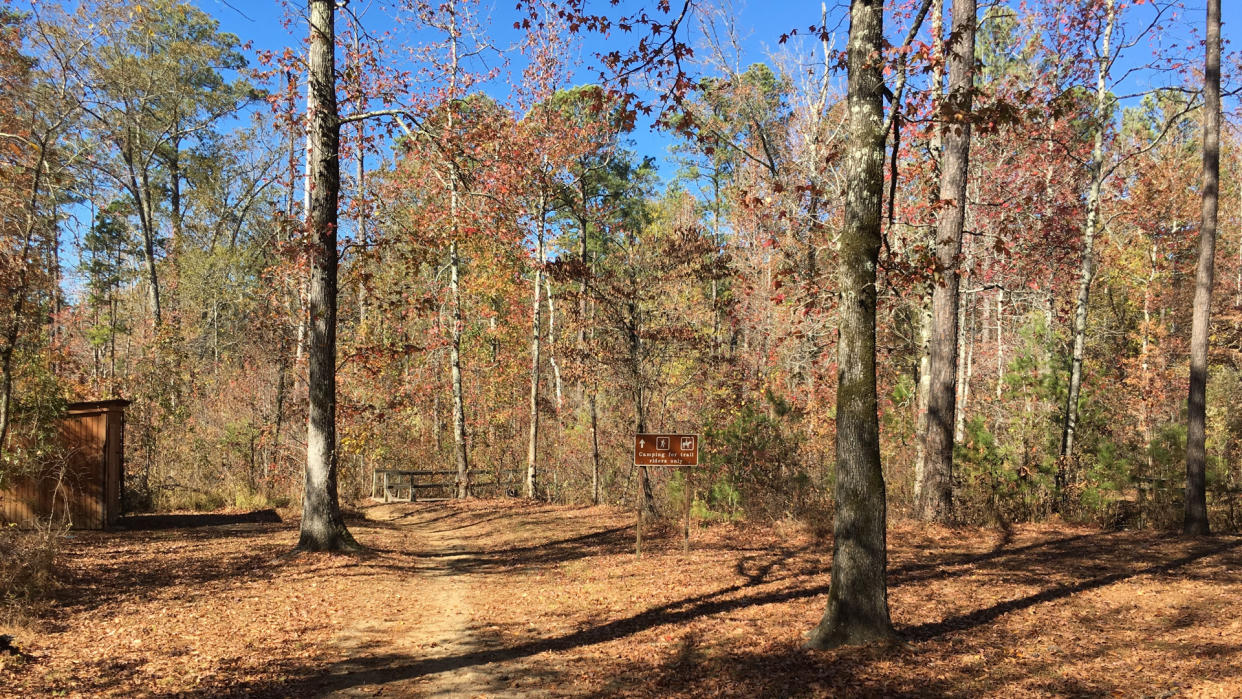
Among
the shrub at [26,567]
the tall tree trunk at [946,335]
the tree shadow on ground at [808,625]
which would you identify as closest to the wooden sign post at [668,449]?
the tree shadow on ground at [808,625]

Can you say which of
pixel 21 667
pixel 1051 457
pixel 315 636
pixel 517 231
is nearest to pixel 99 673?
pixel 21 667

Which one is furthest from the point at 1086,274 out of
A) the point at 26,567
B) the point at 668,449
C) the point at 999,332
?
the point at 26,567

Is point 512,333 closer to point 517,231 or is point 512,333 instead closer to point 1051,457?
point 517,231

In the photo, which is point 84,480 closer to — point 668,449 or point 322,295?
point 322,295

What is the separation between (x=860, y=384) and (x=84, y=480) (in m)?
13.4

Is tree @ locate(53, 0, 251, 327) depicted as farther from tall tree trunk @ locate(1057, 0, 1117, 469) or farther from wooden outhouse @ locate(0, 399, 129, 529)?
tall tree trunk @ locate(1057, 0, 1117, 469)

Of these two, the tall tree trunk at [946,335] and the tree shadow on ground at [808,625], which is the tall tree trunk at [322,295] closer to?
the tree shadow on ground at [808,625]

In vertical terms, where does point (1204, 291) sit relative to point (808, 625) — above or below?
above

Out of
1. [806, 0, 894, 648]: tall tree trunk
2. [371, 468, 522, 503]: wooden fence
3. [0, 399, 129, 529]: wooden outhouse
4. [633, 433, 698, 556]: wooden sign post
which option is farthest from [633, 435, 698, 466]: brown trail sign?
[371, 468, 522, 503]: wooden fence

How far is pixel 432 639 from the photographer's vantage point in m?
6.64

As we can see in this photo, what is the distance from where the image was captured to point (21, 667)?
521 cm

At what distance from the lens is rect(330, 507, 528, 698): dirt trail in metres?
5.34

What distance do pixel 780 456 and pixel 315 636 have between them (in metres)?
9.00

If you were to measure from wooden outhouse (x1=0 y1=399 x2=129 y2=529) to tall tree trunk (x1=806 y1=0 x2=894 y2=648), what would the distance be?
12.7m
